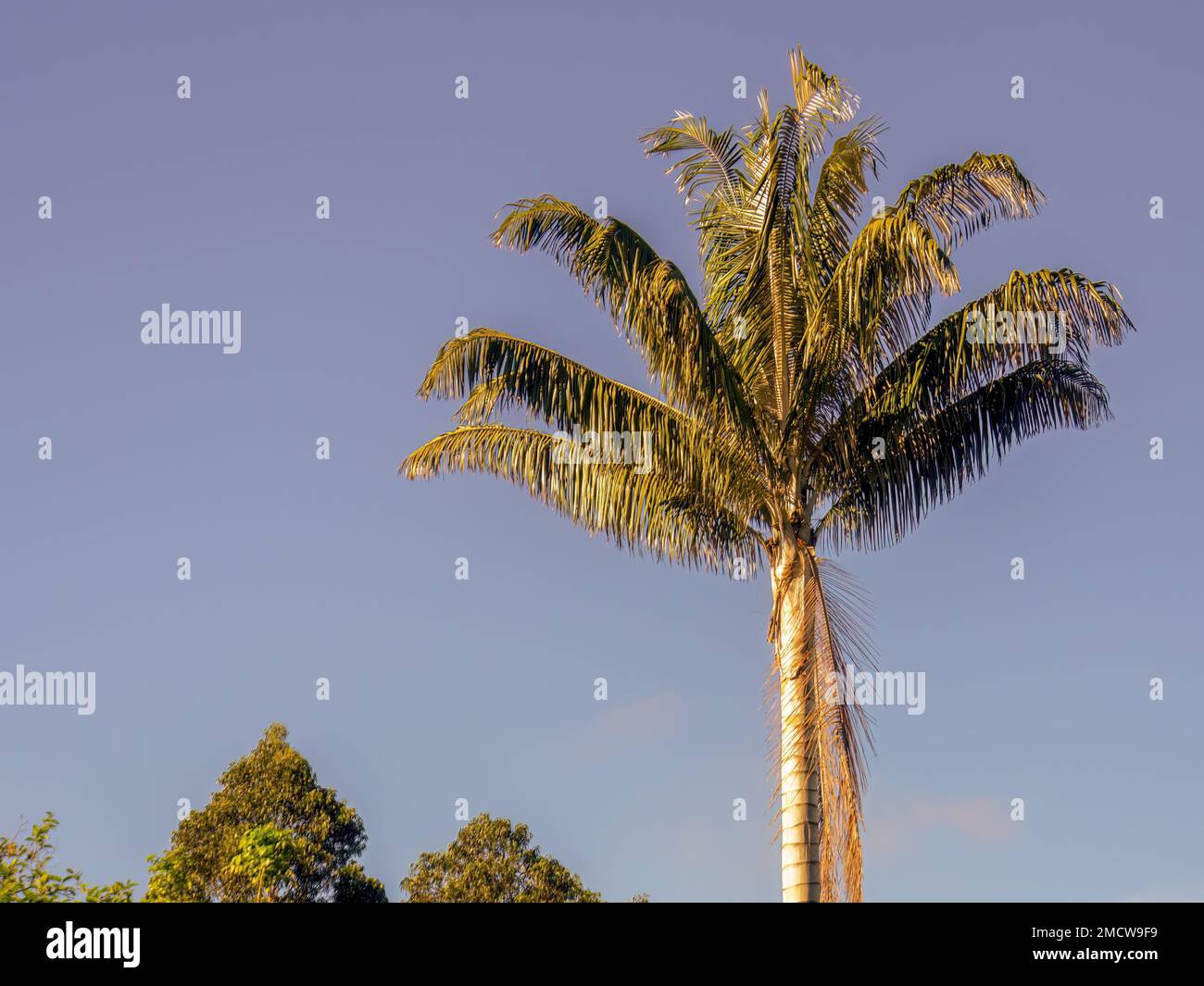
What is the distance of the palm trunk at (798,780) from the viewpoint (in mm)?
14453

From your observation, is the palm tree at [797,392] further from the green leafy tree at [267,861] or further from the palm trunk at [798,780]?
the green leafy tree at [267,861]

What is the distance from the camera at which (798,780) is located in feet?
47.8

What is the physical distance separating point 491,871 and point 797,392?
126 feet

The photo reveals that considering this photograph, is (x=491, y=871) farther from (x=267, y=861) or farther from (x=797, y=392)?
(x=797, y=392)

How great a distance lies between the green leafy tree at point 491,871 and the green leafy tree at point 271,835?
3.37 m

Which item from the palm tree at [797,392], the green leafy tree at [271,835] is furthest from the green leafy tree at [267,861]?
the palm tree at [797,392]

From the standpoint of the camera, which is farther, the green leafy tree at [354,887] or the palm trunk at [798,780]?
the green leafy tree at [354,887]

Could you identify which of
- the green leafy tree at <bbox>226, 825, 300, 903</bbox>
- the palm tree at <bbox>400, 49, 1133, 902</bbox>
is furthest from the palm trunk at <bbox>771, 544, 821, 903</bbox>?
the green leafy tree at <bbox>226, 825, 300, 903</bbox>

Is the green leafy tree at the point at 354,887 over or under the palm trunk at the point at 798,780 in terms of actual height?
under

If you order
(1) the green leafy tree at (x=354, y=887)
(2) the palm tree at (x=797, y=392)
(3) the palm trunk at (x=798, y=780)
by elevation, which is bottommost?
(1) the green leafy tree at (x=354, y=887)

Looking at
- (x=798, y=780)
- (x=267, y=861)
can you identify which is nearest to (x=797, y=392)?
(x=798, y=780)
